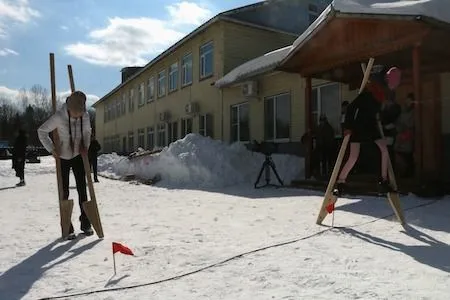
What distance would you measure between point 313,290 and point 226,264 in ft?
3.34

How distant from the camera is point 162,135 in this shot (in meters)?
26.3

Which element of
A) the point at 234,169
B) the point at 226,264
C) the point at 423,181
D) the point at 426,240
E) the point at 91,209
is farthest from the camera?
the point at 234,169

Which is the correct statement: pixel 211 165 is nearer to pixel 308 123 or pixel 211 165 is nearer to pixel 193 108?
pixel 308 123

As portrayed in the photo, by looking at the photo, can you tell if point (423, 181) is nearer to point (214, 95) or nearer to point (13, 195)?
point (13, 195)

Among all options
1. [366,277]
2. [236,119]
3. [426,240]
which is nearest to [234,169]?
[236,119]

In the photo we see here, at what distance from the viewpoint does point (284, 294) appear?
143 inches

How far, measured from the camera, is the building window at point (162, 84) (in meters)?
26.0

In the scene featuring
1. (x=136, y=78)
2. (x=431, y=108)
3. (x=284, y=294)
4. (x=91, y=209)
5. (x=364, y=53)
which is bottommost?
(x=284, y=294)

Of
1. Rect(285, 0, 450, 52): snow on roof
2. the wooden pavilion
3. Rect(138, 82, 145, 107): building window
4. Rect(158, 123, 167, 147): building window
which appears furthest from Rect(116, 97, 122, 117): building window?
Rect(285, 0, 450, 52): snow on roof

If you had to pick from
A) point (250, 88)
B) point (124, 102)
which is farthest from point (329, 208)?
point (124, 102)

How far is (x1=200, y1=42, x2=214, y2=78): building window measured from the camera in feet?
65.2

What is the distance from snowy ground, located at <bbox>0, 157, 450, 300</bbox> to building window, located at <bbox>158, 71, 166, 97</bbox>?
61.3 ft

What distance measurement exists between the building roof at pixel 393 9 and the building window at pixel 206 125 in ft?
35.6

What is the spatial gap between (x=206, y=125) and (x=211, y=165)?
708 cm
